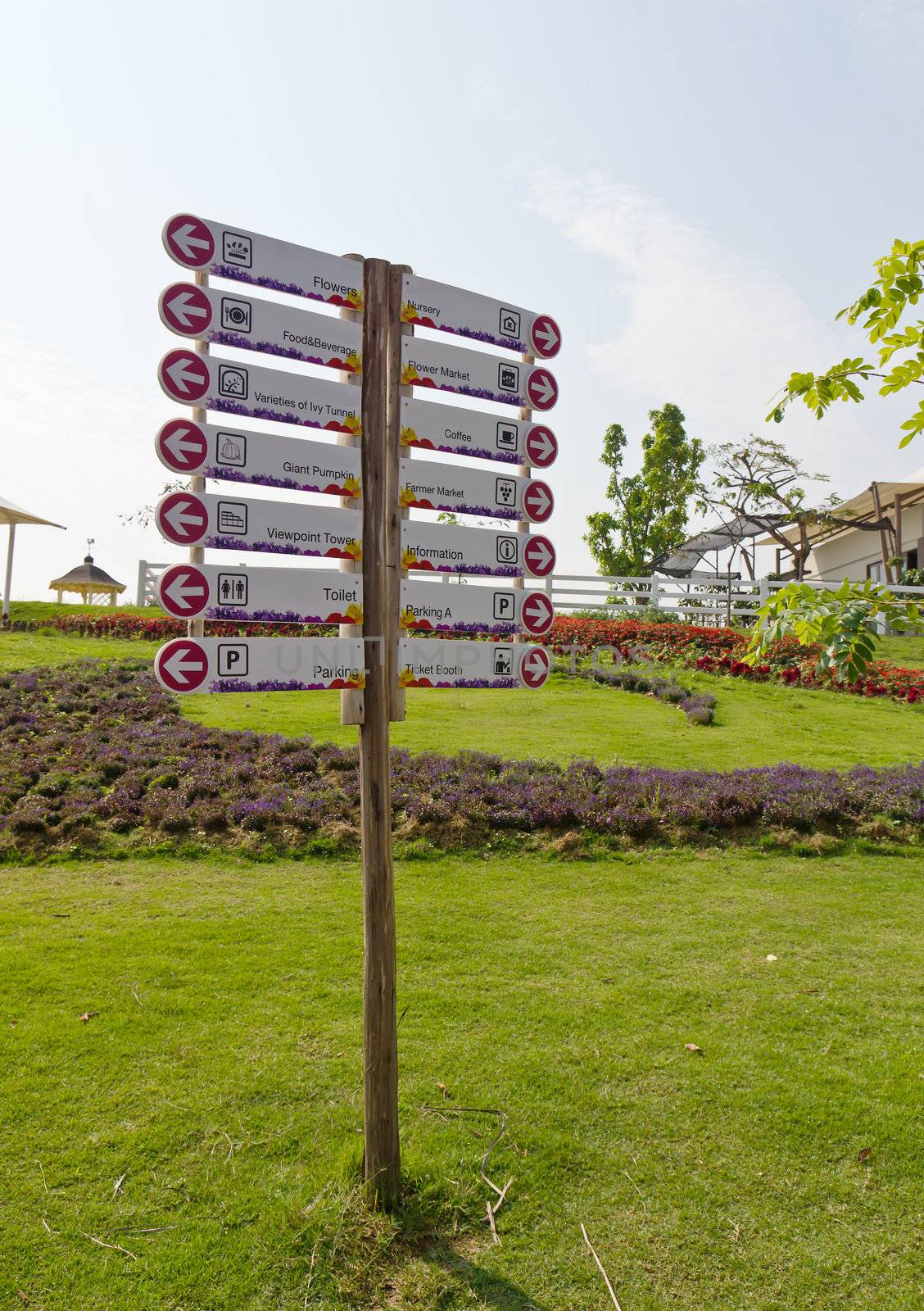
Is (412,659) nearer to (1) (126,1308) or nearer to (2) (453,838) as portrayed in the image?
(1) (126,1308)

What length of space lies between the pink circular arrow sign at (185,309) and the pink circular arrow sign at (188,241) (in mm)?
86

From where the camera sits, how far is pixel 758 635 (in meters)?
2.93

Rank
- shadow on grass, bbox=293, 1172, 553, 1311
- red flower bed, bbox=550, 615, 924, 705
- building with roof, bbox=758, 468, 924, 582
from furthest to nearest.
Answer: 1. building with roof, bbox=758, 468, 924, 582
2. red flower bed, bbox=550, 615, 924, 705
3. shadow on grass, bbox=293, 1172, 553, 1311

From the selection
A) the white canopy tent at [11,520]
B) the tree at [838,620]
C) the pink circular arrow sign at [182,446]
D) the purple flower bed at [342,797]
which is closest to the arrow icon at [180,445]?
the pink circular arrow sign at [182,446]

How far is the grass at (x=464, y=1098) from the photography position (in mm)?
3107

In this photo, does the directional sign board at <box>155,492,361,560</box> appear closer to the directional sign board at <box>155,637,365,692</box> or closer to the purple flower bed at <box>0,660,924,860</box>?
the directional sign board at <box>155,637,365,692</box>

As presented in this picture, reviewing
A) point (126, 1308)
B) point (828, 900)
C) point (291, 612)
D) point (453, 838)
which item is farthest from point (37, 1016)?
point (828, 900)

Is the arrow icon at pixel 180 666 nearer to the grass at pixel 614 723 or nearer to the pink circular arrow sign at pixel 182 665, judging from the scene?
the pink circular arrow sign at pixel 182 665

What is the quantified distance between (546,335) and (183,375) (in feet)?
5.83

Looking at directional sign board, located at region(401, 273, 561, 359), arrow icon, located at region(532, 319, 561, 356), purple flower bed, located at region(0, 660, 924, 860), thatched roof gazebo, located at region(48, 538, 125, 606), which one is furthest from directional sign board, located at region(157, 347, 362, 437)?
thatched roof gazebo, located at region(48, 538, 125, 606)

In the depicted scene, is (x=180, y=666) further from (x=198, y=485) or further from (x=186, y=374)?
(x=186, y=374)

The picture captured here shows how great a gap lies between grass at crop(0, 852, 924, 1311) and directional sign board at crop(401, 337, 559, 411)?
2.98 meters

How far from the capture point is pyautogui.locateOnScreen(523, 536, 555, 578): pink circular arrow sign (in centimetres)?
418

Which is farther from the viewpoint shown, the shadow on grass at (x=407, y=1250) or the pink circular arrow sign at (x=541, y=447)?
the pink circular arrow sign at (x=541, y=447)
